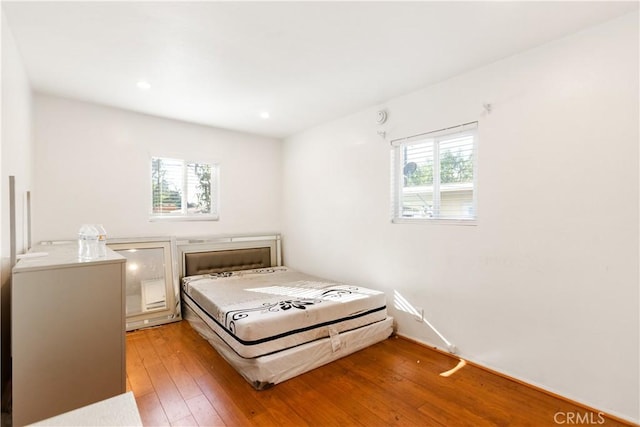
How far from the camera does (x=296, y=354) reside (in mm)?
2469

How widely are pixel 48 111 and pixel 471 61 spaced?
4159 mm

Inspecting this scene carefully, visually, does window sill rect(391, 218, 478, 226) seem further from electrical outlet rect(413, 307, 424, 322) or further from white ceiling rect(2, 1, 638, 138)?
white ceiling rect(2, 1, 638, 138)

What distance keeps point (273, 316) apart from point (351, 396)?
32.6 inches

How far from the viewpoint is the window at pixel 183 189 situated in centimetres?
396

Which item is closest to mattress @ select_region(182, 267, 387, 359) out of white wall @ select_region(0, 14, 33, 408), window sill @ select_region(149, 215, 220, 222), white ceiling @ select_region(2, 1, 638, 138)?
window sill @ select_region(149, 215, 220, 222)

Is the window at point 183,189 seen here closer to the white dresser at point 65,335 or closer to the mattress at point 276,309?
the mattress at point 276,309

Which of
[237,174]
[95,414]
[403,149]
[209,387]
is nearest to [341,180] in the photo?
[403,149]

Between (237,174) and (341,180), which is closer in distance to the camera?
(341,180)

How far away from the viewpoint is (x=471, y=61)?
2498mm

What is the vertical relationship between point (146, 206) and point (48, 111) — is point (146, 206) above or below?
below

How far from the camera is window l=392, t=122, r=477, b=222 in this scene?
275cm

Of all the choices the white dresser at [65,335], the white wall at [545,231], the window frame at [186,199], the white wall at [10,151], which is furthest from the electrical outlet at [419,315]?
the white wall at [10,151]

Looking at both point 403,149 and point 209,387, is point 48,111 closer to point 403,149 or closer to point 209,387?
point 209,387

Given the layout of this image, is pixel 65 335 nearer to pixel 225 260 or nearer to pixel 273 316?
pixel 273 316
